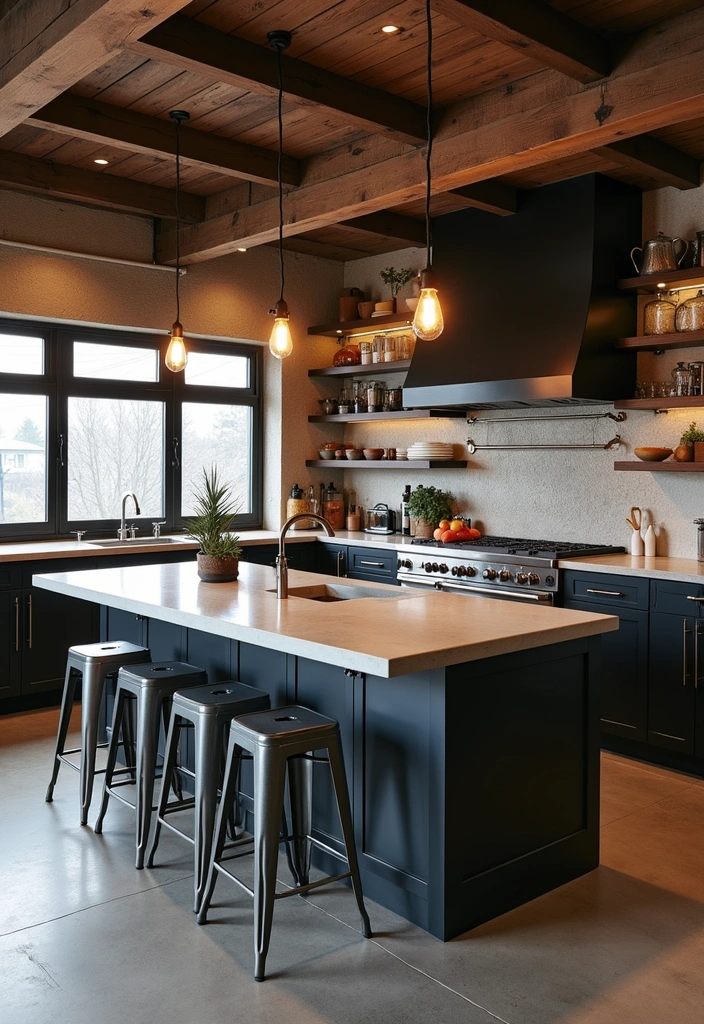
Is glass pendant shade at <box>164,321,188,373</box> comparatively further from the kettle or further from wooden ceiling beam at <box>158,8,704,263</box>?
the kettle

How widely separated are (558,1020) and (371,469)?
485 centimetres

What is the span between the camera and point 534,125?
12.0 ft

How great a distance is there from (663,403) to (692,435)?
0.81 ft

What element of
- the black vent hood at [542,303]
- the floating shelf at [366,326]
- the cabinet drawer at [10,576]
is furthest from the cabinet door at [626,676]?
the cabinet drawer at [10,576]

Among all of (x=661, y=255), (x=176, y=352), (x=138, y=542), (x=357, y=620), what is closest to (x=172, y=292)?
(x=138, y=542)

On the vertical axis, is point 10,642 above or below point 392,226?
below

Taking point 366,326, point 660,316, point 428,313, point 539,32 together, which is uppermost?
point 539,32

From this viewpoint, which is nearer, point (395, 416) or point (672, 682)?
point (672, 682)

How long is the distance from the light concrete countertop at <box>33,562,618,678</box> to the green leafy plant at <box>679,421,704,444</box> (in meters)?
1.89

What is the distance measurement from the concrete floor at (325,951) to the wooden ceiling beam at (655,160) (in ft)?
10.2

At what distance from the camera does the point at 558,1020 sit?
223 centimetres

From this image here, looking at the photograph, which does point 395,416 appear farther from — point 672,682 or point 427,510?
point 672,682

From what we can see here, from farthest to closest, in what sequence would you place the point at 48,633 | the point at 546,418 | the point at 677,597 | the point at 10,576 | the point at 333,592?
the point at 546,418 < the point at 48,633 < the point at 10,576 < the point at 677,597 < the point at 333,592

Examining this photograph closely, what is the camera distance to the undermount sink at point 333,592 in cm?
378
